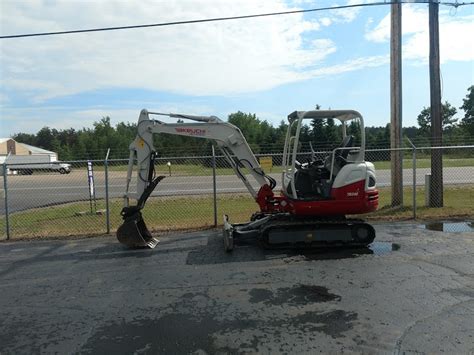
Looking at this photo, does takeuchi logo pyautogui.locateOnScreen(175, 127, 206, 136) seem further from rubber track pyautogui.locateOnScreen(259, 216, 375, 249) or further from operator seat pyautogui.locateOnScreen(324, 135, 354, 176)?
operator seat pyautogui.locateOnScreen(324, 135, 354, 176)

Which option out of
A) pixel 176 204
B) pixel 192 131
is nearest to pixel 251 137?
pixel 176 204

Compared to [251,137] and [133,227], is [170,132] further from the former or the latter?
[251,137]

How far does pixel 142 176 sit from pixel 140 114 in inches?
49.9

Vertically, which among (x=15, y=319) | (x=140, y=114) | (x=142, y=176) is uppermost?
(x=140, y=114)

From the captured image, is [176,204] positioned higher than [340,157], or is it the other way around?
[340,157]

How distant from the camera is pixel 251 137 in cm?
4575

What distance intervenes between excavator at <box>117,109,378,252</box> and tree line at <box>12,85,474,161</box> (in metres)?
1.05

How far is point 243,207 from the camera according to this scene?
48.9 feet

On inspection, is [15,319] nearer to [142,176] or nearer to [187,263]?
[187,263]

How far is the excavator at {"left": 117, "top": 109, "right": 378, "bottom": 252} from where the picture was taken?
8.45 metres

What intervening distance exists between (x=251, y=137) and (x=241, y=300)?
4037cm

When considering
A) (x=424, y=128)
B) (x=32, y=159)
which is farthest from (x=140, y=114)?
(x=424, y=128)

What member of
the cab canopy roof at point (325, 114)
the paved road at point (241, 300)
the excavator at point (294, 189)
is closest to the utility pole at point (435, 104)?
the paved road at point (241, 300)

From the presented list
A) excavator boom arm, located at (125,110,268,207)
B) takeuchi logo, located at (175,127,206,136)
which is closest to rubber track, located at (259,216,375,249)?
excavator boom arm, located at (125,110,268,207)
